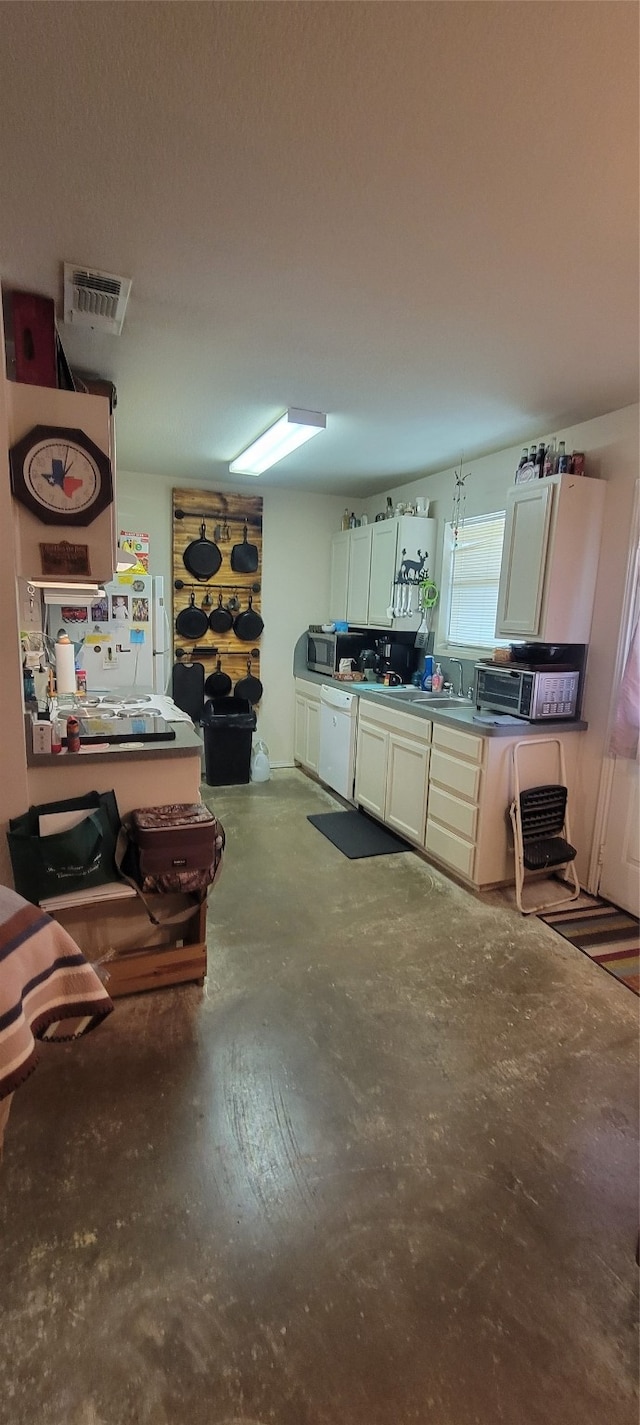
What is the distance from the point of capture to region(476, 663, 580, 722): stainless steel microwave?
10.3 ft

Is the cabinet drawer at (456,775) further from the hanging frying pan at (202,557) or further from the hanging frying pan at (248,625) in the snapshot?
the hanging frying pan at (202,557)

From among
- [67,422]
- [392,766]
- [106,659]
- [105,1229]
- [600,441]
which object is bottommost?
[105,1229]

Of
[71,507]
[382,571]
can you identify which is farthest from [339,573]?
[71,507]

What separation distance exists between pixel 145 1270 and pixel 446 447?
407 centimetres

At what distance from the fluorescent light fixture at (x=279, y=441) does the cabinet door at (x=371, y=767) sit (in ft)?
6.32

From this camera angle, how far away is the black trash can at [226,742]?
504 cm

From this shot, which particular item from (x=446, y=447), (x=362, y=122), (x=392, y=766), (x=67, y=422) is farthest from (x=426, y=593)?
(x=362, y=122)

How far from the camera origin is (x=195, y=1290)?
1.35 meters

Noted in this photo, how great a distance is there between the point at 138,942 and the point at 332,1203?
1.23 metres

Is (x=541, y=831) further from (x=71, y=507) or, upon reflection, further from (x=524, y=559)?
(x=71, y=507)

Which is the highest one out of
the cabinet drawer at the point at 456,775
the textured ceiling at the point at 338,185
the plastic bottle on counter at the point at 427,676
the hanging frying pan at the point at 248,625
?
the textured ceiling at the point at 338,185

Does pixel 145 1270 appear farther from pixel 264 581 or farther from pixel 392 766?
pixel 264 581

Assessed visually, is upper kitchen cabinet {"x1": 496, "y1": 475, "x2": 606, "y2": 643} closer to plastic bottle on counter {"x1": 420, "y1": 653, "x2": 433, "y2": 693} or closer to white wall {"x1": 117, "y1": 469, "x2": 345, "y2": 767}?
plastic bottle on counter {"x1": 420, "y1": 653, "x2": 433, "y2": 693}

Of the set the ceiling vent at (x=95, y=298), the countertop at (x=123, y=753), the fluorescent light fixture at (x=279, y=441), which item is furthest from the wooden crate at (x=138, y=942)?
the fluorescent light fixture at (x=279, y=441)
